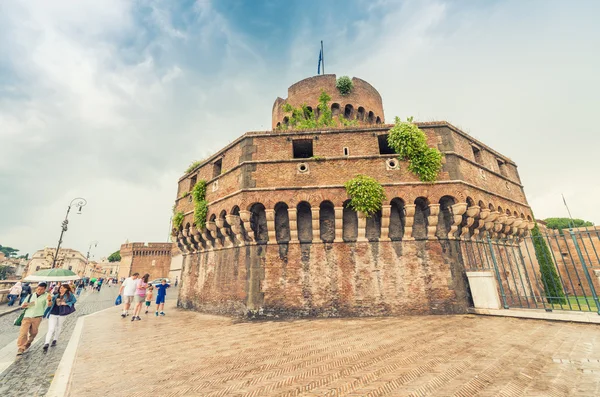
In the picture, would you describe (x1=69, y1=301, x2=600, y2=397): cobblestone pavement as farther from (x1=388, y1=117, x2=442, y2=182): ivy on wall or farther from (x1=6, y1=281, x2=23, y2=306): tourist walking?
(x1=6, y1=281, x2=23, y2=306): tourist walking

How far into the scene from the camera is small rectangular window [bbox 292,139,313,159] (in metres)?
13.3

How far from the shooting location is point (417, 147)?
11.9 metres

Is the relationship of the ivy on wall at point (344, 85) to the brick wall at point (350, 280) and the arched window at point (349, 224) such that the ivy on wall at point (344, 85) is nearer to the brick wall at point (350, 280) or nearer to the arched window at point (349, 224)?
the arched window at point (349, 224)

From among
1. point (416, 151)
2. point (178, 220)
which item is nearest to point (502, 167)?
point (416, 151)

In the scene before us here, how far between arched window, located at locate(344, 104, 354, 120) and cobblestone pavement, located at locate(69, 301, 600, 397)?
1445cm

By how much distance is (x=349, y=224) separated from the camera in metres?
12.0

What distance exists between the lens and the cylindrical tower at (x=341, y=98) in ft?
61.6

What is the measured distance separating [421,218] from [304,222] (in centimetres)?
566

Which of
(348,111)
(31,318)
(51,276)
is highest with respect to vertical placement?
(348,111)

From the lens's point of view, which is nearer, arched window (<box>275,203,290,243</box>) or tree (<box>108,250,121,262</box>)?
arched window (<box>275,203,290,243</box>)

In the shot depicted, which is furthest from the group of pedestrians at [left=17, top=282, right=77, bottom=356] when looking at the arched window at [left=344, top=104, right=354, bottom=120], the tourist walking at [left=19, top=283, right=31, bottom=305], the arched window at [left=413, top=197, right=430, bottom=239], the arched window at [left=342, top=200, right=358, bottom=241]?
the arched window at [left=344, top=104, right=354, bottom=120]

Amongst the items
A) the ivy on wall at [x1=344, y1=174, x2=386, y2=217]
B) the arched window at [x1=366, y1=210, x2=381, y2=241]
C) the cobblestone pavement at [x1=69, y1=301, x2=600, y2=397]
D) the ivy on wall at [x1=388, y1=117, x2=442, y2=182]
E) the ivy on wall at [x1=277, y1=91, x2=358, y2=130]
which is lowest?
the cobblestone pavement at [x1=69, y1=301, x2=600, y2=397]

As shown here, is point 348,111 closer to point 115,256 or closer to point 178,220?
point 178,220

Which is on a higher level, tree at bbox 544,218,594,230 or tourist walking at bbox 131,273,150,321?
tree at bbox 544,218,594,230
